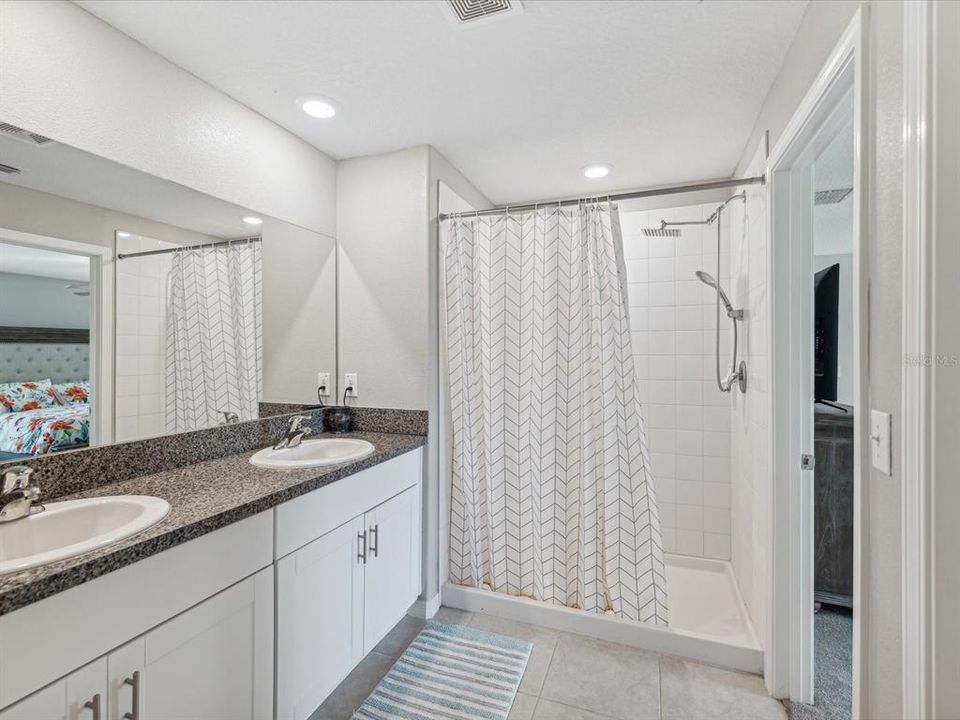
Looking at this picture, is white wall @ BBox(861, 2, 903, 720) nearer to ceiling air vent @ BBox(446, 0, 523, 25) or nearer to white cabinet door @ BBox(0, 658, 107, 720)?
ceiling air vent @ BBox(446, 0, 523, 25)

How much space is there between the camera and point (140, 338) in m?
1.64

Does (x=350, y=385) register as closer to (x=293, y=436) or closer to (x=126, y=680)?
(x=293, y=436)

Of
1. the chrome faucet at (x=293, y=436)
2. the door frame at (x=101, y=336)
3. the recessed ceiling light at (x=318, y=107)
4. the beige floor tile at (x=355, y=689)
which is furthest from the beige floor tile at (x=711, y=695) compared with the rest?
the recessed ceiling light at (x=318, y=107)

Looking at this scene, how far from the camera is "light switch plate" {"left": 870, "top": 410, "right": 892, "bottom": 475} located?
86cm

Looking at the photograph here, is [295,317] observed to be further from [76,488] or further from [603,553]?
[603,553]

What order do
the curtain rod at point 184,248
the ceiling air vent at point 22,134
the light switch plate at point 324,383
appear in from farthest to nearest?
the light switch plate at point 324,383
the curtain rod at point 184,248
the ceiling air vent at point 22,134

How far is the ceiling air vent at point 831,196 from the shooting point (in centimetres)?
258

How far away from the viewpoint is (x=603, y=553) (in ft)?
6.91

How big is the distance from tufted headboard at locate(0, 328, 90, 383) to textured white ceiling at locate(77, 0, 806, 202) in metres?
1.01

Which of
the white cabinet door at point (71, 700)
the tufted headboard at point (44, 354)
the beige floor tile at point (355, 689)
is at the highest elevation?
the tufted headboard at point (44, 354)

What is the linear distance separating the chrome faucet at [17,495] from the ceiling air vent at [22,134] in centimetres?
91

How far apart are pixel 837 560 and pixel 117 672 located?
9.43ft

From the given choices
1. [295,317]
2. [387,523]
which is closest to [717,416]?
[387,523]

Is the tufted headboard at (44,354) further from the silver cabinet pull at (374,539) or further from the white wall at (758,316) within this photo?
the white wall at (758,316)
